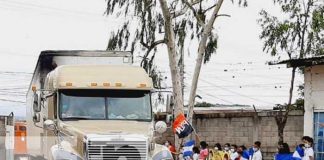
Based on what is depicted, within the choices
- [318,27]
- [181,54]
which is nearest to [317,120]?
[318,27]

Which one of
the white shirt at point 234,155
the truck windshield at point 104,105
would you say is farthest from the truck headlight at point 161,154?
the white shirt at point 234,155

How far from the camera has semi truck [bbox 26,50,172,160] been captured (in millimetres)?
12734

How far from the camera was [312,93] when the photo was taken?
63.0 feet

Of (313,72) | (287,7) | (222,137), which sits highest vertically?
(287,7)

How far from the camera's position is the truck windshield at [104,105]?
13.6m

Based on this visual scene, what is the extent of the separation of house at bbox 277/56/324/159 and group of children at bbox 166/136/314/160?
130 cm

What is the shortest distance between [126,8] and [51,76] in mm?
10752

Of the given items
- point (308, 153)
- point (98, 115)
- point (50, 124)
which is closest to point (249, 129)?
point (308, 153)

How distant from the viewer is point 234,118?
27125 millimetres

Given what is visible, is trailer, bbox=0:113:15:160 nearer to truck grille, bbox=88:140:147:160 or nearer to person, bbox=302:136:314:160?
truck grille, bbox=88:140:147:160

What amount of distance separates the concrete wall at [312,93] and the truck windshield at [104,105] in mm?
6591

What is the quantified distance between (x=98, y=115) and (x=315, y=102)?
25.0 feet

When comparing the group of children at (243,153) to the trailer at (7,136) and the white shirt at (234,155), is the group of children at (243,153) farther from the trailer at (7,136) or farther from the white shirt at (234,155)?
the trailer at (7,136)

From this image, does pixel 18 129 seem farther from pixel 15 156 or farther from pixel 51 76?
pixel 51 76
